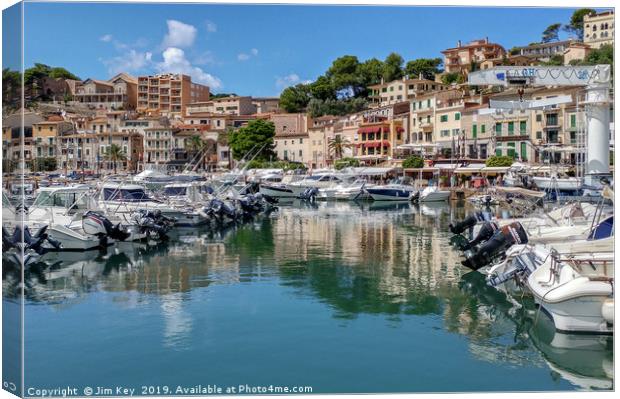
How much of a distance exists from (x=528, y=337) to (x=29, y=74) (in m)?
7.93

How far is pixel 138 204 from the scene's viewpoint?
26031 millimetres

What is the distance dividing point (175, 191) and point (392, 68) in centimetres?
4429

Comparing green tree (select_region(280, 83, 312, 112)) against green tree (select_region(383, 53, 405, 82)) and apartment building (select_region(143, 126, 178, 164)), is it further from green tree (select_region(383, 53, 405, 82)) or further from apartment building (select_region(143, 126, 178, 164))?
apartment building (select_region(143, 126, 178, 164))

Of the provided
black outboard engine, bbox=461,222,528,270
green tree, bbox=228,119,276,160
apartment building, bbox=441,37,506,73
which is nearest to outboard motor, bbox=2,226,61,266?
black outboard engine, bbox=461,222,528,270

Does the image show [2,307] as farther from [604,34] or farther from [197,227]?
[604,34]

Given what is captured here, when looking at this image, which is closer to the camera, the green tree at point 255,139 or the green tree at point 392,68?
the green tree at point 255,139

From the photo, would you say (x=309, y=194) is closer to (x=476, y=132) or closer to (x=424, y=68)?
(x=476, y=132)

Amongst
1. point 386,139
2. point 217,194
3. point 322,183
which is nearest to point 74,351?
point 217,194

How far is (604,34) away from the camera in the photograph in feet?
146

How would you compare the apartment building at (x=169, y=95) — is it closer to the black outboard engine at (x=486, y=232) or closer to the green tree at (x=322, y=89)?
the green tree at (x=322, y=89)

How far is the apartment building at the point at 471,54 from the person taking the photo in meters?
68.4

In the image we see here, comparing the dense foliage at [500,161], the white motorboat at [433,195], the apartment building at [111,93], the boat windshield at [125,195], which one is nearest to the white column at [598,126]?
the boat windshield at [125,195]

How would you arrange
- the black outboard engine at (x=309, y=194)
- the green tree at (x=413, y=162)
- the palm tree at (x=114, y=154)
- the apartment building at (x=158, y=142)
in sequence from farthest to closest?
the apartment building at (x=158, y=142)
the palm tree at (x=114, y=154)
the green tree at (x=413, y=162)
the black outboard engine at (x=309, y=194)

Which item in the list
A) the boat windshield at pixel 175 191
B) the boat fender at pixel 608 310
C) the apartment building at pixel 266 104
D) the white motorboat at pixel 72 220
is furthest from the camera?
the apartment building at pixel 266 104
